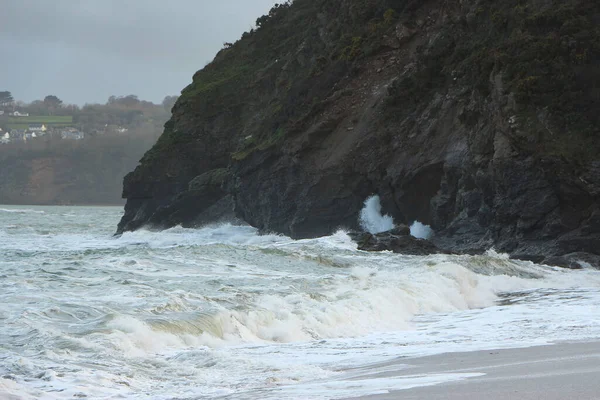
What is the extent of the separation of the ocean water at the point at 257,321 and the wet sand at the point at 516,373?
0.32 m

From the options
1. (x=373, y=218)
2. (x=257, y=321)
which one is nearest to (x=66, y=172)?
(x=373, y=218)

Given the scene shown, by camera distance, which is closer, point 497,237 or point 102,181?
point 497,237

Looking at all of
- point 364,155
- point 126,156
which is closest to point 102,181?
point 126,156

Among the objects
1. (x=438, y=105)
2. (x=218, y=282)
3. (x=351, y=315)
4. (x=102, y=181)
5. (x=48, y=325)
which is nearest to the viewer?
(x=48, y=325)

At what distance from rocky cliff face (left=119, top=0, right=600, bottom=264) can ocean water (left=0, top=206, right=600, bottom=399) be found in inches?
179

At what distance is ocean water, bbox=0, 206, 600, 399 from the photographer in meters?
8.27

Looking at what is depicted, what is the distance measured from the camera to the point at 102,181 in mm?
175375

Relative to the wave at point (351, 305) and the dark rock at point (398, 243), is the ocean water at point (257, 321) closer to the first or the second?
the wave at point (351, 305)

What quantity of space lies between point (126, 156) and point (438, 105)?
6026 inches

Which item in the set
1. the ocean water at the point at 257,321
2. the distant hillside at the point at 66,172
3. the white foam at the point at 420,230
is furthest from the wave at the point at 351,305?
the distant hillside at the point at 66,172

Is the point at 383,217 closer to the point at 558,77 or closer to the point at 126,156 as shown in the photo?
the point at 558,77

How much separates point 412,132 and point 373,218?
4.13m

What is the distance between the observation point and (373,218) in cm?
3503

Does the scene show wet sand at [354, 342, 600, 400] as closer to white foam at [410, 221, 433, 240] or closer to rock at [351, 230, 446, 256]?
rock at [351, 230, 446, 256]
